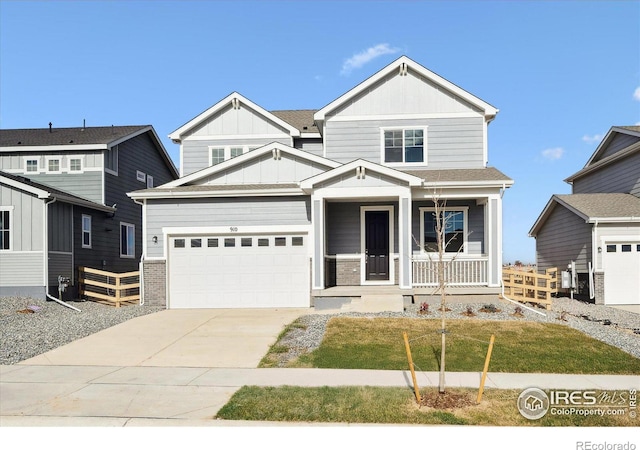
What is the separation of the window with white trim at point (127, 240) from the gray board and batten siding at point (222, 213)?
327 inches

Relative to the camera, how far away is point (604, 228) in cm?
1944

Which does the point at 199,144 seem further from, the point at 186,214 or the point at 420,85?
the point at 420,85

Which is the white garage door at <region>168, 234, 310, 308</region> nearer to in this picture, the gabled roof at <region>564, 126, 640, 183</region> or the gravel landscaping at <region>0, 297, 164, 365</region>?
the gravel landscaping at <region>0, 297, 164, 365</region>

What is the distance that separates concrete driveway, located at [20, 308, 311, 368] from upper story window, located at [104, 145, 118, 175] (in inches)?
409

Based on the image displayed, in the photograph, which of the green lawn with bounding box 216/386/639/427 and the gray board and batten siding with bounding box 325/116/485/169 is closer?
the green lawn with bounding box 216/386/639/427

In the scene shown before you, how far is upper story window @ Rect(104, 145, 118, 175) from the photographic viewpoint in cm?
2355

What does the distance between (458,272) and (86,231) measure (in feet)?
48.0

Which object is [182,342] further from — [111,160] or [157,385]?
[111,160]

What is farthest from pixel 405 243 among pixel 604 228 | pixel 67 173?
pixel 67 173

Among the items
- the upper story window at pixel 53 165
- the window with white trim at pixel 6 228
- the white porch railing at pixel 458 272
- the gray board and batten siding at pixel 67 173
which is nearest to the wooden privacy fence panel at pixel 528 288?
the white porch railing at pixel 458 272

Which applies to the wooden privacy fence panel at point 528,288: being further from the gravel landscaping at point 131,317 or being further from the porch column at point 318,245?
the porch column at point 318,245

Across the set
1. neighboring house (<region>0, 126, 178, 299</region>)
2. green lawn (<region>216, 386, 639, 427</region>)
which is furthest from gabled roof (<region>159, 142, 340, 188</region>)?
green lawn (<region>216, 386, 639, 427</region>)

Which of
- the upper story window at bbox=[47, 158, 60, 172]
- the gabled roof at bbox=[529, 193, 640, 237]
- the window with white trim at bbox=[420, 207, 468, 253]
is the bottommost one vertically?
the window with white trim at bbox=[420, 207, 468, 253]

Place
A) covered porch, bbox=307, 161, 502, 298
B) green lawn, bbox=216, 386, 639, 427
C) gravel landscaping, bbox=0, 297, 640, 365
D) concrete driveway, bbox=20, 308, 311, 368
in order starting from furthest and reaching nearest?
covered porch, bbox=307, 161, 502, 298 < gravel landscaping, bbox=0, 297, 640, 365 < concrete driveway, bbox=20, 308, 311, 368 < green lawn, bbox=216, 386, 639, 427
